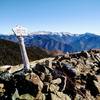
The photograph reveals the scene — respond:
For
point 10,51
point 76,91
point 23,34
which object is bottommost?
point 10,51

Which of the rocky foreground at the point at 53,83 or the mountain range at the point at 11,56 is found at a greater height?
the rocky foreground at the point at 53,83

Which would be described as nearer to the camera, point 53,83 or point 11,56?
point 53,83

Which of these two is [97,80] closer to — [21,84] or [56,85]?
[56,85]

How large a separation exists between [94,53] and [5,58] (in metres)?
114

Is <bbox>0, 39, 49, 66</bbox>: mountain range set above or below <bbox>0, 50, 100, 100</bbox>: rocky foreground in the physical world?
below

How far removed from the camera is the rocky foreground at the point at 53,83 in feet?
103

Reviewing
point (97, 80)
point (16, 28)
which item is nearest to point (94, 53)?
point (97, 80)

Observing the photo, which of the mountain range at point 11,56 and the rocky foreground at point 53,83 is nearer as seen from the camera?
the rocky foreground at point 53,83

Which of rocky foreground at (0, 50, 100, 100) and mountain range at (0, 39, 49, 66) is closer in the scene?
rocky foreground at (0, 50, 100, 100)

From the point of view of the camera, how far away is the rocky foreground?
103ft

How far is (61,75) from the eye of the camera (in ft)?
116

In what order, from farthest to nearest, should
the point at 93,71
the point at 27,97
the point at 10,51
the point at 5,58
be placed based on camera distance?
1. the point at 10,51
2. the point at 5,58
3. the point at 93,71
4. the point at 27,97

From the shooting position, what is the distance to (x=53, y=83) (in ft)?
109

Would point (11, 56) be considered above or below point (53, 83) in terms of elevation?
below
